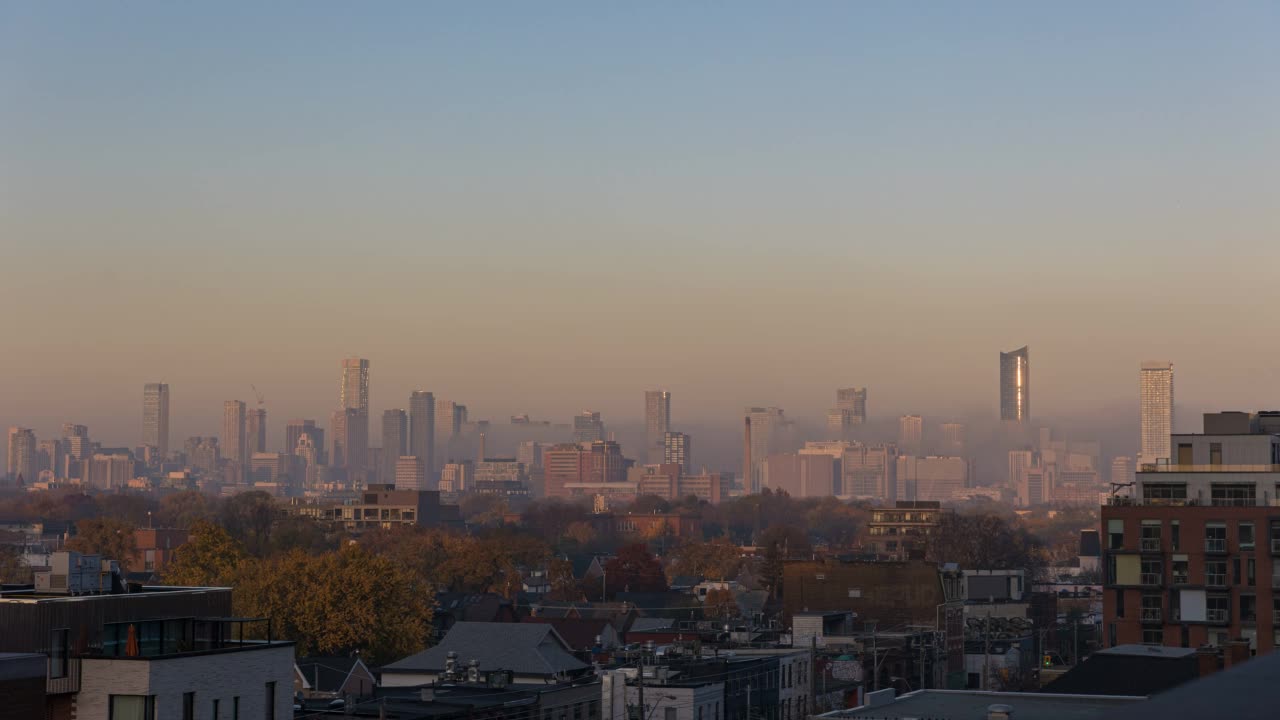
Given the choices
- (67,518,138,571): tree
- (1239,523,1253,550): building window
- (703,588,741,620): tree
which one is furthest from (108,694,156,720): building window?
(67,518,138,571): tree

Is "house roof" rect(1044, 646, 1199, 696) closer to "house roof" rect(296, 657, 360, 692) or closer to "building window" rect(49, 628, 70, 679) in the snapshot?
"building window" rect(49, 628, 70, 679)

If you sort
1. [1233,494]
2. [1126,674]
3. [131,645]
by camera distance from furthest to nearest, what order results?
[1233,494] → [1126,674] → [131,645]

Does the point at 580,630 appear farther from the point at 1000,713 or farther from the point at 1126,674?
the point at 1000,713

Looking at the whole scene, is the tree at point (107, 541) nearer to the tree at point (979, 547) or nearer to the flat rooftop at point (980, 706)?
the tree at point (979, 547)

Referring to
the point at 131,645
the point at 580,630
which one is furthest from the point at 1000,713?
the point at 580,630

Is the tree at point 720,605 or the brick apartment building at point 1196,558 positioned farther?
the tree at point 720,605

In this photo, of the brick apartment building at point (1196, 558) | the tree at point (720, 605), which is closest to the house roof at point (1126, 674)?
the brick apartment building at point (1196, 558)
